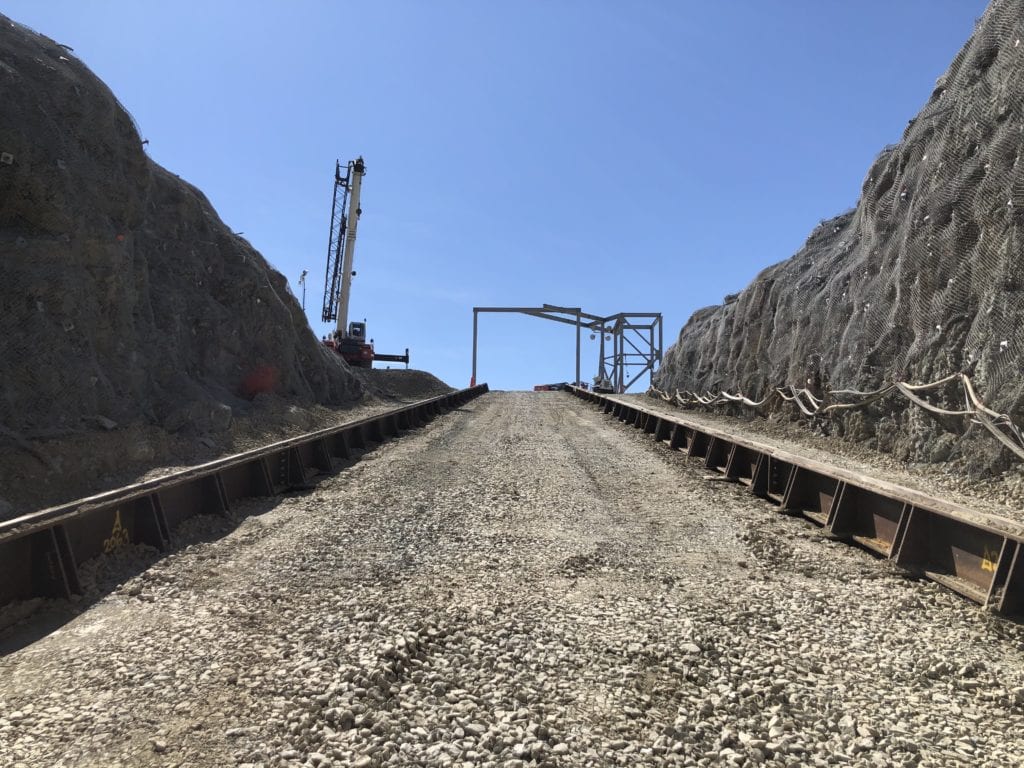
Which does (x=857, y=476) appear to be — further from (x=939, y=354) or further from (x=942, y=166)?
(x=942, y=166)

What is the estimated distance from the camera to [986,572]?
4988 millimetres

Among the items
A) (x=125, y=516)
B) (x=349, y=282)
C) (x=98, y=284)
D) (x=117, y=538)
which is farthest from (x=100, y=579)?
(x=349, y=282)

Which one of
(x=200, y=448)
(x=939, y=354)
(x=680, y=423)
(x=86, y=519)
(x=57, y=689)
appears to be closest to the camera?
(x=57, y=689)

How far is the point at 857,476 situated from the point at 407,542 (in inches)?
185

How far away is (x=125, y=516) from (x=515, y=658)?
13.6ft

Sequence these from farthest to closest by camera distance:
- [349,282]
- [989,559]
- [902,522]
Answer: [349,282]
[902,522]
[989,559]

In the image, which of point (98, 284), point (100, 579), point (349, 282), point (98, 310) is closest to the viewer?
point (100, 579)

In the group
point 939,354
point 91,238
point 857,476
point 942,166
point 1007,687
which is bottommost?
point 1007,687

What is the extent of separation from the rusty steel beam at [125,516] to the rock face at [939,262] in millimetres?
9774

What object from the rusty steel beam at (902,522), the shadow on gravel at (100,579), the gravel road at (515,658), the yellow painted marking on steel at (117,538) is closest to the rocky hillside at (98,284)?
the shadow on gravel at (100,579)

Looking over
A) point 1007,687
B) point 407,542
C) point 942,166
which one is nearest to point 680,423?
point 942,166

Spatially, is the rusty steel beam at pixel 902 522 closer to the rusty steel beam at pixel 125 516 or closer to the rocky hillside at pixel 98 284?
the rusty steel beam at pixel 125 516

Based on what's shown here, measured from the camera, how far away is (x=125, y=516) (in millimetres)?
6035

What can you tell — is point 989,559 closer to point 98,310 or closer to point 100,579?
point 100,579
